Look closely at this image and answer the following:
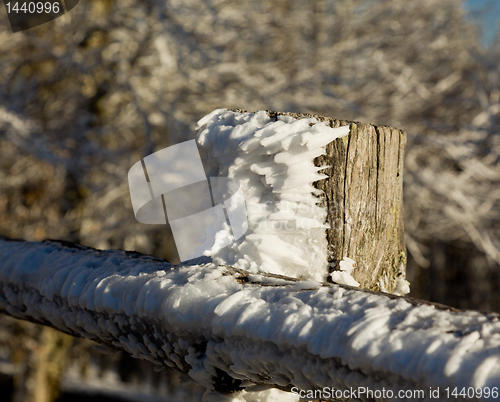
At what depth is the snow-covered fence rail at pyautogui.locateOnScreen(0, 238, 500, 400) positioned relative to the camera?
482 millimetres

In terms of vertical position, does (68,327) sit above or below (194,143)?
below

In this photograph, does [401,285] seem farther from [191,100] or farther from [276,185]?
[191,100]

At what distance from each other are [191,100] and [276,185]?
312cm

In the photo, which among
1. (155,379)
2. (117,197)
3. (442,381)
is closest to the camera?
(442,381)

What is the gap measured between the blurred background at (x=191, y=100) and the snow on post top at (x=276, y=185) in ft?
6.14

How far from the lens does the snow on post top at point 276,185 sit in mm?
871

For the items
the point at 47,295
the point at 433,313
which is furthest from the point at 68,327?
the point at 433,313

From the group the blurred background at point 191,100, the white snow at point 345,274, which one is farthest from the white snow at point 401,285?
the blurred background at point 191,100

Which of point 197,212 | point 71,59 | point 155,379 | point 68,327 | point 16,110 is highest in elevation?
point 71,59

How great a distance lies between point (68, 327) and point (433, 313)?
0.77 m

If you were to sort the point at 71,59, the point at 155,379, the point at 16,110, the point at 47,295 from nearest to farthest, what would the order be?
the point at 47,295 < the point at 71,59 < the point at 16,110 < the point at 155,379

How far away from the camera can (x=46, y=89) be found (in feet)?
15.4

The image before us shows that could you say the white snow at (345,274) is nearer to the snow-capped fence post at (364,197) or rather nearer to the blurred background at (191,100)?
the snow-capped fence post at (364,197)

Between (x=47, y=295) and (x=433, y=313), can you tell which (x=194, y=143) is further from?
(x=433, y=313)
